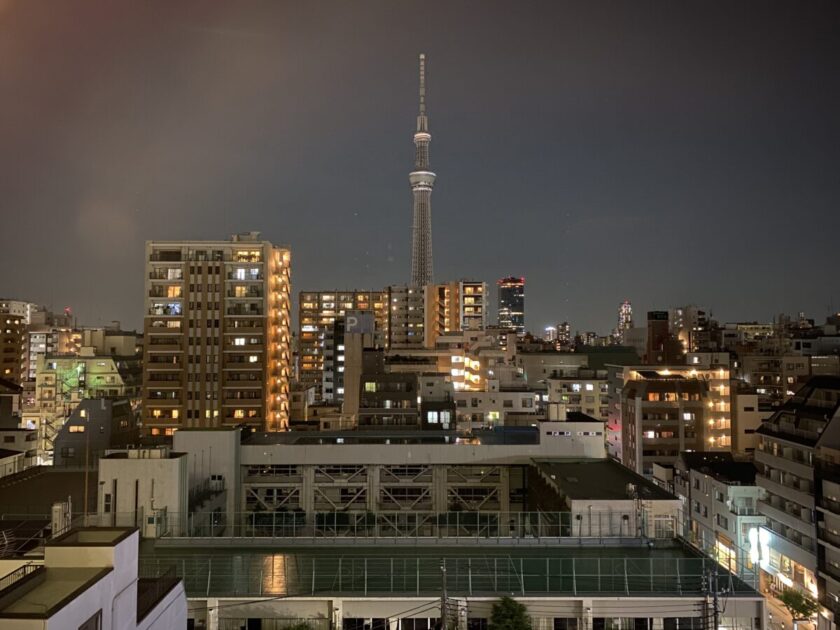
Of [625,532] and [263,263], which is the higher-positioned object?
[263,263]

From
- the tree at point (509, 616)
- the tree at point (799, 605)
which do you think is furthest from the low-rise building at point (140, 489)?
the tree at point (799, 605)

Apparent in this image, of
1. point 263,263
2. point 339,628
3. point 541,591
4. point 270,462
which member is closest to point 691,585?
point 541,591

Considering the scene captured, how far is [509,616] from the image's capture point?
1129 centimetres

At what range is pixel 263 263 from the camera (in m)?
41.4

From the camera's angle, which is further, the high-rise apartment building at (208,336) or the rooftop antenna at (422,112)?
the rooftop antenna at (422,112)

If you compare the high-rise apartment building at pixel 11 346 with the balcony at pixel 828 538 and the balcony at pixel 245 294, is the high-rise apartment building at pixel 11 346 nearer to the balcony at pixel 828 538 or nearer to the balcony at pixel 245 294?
the balcony at pixel 245 294

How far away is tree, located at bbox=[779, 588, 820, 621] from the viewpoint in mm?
19516

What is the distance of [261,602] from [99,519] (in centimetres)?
716

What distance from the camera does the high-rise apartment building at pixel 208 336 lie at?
132 feet

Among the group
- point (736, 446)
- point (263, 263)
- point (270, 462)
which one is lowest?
point (736, 446)

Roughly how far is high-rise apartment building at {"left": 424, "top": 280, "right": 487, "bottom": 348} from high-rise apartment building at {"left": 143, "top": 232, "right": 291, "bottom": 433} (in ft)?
116

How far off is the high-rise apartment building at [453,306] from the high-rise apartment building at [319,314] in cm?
751

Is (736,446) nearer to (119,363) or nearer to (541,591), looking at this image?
(541,591)

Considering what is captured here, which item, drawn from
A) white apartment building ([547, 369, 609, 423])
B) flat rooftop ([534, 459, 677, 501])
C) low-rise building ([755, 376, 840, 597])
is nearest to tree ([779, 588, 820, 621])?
low-rise building ([755, 376, 840, 597])
